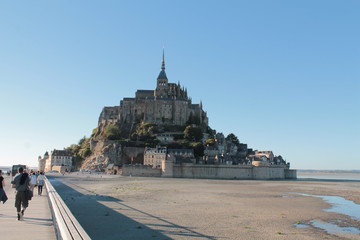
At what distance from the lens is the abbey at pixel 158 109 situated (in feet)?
295

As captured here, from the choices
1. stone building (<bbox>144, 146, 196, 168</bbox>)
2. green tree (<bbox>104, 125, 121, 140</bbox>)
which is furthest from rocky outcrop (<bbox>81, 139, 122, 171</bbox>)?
stone building (<bbox>144, 146, 196, 168</bbox>)

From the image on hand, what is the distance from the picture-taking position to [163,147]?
242ft

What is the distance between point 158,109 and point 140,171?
26.2 meters

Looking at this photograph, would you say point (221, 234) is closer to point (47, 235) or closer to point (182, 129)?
point (47, 235)

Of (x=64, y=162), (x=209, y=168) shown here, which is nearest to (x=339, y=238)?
(x=209, y=168)

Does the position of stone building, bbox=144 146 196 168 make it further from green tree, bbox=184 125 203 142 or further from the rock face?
green tree, bbox=184 125 203 142

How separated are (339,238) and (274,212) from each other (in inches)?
249

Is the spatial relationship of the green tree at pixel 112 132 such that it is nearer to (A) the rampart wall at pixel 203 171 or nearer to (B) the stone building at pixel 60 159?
(B) the stone building at pixel 60 159

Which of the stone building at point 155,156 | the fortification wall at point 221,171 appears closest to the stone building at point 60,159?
the stone building at point 155,156

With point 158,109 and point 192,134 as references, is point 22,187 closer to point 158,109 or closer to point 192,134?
point 192,134

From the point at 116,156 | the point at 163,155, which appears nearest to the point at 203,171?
the point at 163,155

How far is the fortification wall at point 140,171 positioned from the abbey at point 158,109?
76.5ft

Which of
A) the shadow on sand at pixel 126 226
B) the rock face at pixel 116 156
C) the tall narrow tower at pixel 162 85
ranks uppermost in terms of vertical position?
the tall narrow tower at pixel 162 85

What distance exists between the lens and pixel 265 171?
69.9 metres
